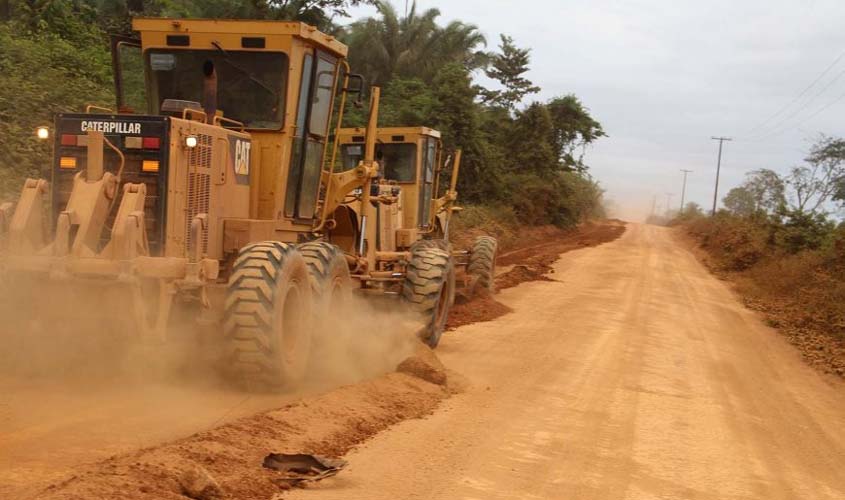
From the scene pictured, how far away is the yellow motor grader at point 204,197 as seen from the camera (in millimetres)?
6613

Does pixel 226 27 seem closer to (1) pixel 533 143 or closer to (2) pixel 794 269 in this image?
(2) pixel 794 269

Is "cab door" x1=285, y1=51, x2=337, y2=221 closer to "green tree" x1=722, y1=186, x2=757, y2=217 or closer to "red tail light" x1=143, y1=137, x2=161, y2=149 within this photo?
"red tail light" x1=143, y1=137, x2=161, y2=149

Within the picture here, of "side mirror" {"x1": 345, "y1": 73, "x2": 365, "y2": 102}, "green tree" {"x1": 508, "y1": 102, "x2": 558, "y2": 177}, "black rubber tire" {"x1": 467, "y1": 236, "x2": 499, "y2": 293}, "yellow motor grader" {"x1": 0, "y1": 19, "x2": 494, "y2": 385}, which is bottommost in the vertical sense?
"black rubber tire" {"x1": 467, "y1": 236, "x2": 499, "y2": 293}

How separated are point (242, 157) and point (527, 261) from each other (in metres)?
17.6

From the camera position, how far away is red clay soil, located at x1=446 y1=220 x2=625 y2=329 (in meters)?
14.3

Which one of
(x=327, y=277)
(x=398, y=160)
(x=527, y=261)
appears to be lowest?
(x=527, y=261)

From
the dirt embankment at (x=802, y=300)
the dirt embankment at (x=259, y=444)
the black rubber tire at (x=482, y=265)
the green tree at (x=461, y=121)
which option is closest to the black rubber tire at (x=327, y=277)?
the dirt embankment at (x=259, y=444)

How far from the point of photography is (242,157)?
26.5 ft

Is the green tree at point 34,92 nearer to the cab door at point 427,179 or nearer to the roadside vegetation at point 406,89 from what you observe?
the roadside vegetation at point 406,89

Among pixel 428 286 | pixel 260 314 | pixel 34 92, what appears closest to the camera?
pixel 260 314

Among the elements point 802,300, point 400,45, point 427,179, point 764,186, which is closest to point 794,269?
point 802,300

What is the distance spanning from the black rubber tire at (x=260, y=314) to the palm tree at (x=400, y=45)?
1374 inches

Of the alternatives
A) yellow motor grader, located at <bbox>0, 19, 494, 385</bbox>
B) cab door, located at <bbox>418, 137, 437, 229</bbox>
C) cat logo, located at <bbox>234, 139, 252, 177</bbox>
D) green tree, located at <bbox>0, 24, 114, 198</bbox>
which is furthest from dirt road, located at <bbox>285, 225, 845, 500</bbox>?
green tree, located at <bbox>0, 24, 114, 198</bbox>

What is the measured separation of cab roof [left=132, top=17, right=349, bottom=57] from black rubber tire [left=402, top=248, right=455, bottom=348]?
349 centimetres
